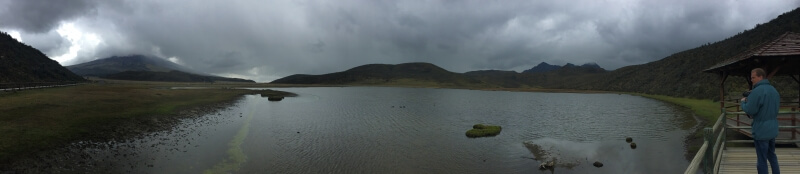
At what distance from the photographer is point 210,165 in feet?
A: 64.0

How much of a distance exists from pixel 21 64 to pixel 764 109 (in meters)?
137

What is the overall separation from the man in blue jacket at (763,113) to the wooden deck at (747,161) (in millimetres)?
2701

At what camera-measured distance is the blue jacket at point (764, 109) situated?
24.3ft

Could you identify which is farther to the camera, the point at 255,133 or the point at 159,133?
the point at 255,133

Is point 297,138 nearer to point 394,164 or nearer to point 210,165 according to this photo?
point 210,165

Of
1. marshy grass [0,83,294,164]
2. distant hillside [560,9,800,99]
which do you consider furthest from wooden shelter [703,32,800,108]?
distant hillside [560,9,800,99]

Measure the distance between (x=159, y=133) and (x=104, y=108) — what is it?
10.4 m

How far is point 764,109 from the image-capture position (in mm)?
7551

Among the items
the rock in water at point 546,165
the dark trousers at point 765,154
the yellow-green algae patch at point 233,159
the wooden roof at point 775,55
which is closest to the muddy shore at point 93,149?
the yellow-green algae patch at point 233,159

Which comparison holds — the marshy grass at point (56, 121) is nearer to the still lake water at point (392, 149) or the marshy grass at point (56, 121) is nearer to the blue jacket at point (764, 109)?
the still lake water at point (392, 149)

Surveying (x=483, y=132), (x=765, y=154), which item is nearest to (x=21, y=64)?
(x=483, y=132)

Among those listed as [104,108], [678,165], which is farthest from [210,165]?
[678,165]

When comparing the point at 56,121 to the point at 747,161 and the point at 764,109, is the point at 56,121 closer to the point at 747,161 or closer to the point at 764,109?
the point at 764,109

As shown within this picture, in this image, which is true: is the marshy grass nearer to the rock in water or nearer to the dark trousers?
the rock in water
